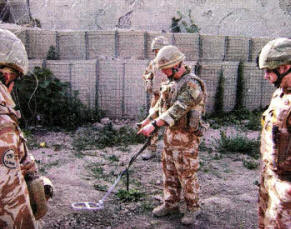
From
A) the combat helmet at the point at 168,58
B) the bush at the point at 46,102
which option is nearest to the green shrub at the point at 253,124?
the bush at the point at 46,102

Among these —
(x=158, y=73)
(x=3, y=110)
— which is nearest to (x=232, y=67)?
(x=158, y=73)

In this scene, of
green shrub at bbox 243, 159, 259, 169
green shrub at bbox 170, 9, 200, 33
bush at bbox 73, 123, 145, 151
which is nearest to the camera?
green shrub at bbox 243, 159, 259, 169

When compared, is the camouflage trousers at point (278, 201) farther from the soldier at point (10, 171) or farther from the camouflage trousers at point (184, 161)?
the soldier at point (10, 171)

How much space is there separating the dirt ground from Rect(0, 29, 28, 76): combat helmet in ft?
6.91

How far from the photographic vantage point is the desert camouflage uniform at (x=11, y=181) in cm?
165

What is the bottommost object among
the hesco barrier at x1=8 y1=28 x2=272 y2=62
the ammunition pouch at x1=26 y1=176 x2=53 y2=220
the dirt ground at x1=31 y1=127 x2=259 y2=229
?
the dirt ground at x1=31 y1=127 x2=259 y2=229

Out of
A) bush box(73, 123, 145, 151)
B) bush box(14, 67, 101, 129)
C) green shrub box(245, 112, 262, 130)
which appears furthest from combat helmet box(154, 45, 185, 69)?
green shrub box(245, 112, 262, 130)

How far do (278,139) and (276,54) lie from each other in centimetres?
61

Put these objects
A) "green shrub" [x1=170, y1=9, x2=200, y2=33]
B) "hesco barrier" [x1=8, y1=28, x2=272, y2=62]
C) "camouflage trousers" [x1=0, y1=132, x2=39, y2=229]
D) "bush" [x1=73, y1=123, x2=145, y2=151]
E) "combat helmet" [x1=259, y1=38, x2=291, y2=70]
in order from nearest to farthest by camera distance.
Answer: "camouflage trousers" [x1=0, y1=132, x2=39, y2=229], "combat helmet" [x1=259, y1=38, x2=291, y2=70], "bush" [x1=73, y1=123, x2=145, y2=151], "hesco barrier" [x1=8, y1=28, x2=272, y2=62], "green shrub" [x1=170, y1=9, x2=200, y2=33]

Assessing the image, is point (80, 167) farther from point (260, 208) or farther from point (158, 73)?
point (260, 208)

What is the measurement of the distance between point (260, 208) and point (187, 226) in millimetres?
1146

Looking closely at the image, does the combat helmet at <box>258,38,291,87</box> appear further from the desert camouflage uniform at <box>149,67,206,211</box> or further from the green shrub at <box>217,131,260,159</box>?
the green shrub at <box>217,131,260,159</box>

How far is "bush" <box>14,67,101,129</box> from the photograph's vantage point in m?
6.88

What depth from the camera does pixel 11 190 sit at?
167 cm
